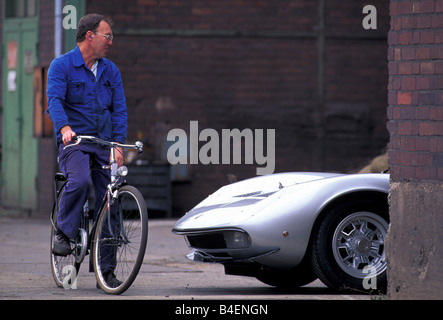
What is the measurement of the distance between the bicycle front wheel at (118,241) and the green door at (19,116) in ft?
26.1

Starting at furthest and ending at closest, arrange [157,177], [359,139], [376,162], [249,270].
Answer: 1. [359,139]
2. [157,177]
3. [376,162]
4. [249,270]

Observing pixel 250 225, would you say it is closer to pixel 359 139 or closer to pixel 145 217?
pixel 145 217

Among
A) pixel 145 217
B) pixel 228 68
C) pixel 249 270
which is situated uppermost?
pixel 228 68

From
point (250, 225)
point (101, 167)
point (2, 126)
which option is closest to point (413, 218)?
point (250, 225)

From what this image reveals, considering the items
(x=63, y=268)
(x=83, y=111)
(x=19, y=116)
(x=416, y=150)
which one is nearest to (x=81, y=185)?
(x=83, y=111)

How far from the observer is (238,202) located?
7062mm

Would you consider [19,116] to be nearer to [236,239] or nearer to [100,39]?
[100,39]

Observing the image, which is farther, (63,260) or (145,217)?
(63,260)

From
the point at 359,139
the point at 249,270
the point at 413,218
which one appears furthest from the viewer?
the point at 359,139

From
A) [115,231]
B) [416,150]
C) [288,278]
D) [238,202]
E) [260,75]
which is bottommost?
[288,278]

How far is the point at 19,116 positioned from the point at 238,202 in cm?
862

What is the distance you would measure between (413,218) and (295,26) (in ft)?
28.9

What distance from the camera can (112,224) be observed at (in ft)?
22.3

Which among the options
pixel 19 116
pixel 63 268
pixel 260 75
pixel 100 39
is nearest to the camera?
pixel 100 39
